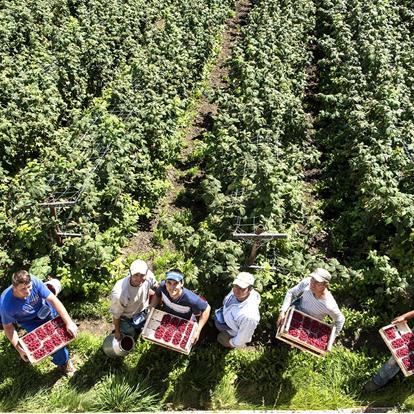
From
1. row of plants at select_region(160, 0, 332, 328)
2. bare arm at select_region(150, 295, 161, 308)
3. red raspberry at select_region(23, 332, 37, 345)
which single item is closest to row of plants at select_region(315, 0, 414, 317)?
row of plants at select_region(160, 0, 332, 328)

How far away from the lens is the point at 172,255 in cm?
803

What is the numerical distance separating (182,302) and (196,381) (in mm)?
1196

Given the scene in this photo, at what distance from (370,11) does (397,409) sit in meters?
11.5

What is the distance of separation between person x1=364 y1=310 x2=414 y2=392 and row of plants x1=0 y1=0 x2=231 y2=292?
3988 millimetres

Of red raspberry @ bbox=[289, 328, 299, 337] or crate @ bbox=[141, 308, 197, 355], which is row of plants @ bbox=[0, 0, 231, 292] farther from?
red raspberry @ bbox=[289, 328, 299, 337]

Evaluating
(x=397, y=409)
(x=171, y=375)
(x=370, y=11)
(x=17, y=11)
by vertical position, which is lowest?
(x=171, y=375)

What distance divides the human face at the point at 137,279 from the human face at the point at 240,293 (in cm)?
111

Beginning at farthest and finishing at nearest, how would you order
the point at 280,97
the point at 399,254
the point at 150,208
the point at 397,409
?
the point at 280,97 → the point at 150,208 → the point at 399,254 → the point at 397,409

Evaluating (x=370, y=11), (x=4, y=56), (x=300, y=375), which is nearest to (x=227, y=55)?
(x=370, y=11)

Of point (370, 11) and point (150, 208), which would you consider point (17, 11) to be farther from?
point (370, 11)

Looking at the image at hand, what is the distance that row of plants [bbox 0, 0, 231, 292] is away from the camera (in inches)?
277

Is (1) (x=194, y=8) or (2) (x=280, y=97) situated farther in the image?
(1) (x=194, y=8)

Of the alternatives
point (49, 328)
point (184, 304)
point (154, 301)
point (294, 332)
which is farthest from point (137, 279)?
point (294, 332)

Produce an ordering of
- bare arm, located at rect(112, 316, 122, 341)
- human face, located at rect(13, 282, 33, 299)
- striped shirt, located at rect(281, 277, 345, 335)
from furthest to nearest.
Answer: bare arm, located at rect(112, 316, 122, 341)
striped shirt, located at rect(281, 277, 345, 335)
human face, located at rect(13, 282, 33, 299)
